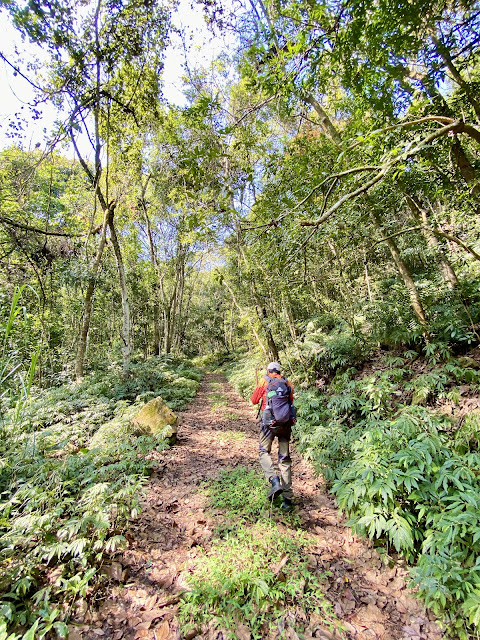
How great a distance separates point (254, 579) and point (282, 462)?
159 cm

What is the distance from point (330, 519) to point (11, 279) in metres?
7.24

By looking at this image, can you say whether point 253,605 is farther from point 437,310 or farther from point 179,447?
point 437,310

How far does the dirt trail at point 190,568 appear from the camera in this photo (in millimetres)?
2482

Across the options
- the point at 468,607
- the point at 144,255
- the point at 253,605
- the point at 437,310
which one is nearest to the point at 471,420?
the point at 468,607

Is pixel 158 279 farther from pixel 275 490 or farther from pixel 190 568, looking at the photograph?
pixel 190 568

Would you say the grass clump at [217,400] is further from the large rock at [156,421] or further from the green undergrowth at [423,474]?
the green undergrowth at [423,474]

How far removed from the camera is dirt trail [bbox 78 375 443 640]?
97.7 inches

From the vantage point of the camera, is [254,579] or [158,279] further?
[158,279]

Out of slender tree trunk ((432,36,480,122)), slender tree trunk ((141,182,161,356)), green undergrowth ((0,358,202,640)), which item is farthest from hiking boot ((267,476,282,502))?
slender tree trunk ((141,182,161,356))

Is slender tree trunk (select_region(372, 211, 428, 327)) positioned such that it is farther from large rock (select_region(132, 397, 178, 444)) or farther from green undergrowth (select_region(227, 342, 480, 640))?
large rock (select_region(132, 397, 178, 444))

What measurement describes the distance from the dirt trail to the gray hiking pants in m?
0.43

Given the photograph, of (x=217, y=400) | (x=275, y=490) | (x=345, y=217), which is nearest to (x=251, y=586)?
(x=275, y=490)

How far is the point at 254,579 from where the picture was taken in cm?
273

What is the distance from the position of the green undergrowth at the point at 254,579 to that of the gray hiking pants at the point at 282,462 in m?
0.36
